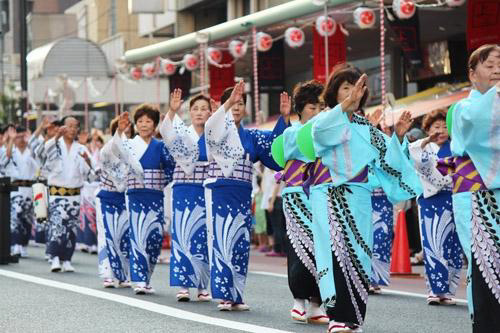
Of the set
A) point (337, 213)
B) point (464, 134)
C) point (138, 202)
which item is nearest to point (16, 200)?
point (138, 202)

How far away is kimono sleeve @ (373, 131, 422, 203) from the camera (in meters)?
8.52

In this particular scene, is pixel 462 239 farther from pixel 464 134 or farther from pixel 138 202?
pixel 138 202

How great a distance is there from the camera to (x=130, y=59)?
2862 cm

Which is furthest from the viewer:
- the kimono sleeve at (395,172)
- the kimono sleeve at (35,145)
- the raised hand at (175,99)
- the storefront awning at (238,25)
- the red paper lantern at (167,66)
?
the red paper lantern at (167,66)

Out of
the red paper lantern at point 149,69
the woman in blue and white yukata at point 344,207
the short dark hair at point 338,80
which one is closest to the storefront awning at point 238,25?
the red paper lantern at point 149,69

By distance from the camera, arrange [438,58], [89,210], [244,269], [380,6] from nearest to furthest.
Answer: [244,269] → [380,6] → [89,210] → [438,58]

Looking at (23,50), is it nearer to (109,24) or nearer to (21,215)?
(21,215)

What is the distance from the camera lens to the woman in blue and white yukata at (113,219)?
12.6m

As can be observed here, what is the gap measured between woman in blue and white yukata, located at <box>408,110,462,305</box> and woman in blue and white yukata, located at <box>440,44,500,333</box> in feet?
12.3

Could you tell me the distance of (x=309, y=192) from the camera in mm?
8742

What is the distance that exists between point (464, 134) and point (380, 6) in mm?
11561

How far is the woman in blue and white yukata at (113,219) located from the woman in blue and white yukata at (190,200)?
142 centimetres

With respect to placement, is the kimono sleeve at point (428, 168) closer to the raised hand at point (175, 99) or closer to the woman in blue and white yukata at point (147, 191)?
the raised hand at point (175, 99)

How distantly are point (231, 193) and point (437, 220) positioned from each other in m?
2.05
